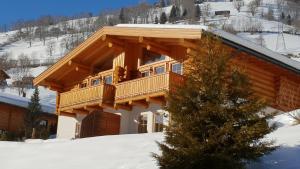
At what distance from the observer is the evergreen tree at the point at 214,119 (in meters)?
11.0

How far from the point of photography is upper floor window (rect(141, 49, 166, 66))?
24391 millimetres

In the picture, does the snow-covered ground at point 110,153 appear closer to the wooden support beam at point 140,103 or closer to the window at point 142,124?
the wooden support beam at point 140,103

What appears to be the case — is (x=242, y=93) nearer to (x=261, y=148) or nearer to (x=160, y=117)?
(x=261, y=148)

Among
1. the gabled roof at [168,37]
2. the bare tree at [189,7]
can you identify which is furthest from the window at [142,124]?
the bare tree at [189,7]

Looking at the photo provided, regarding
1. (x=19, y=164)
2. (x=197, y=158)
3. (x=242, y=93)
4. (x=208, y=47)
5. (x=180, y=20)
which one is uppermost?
(x=180, y=20)

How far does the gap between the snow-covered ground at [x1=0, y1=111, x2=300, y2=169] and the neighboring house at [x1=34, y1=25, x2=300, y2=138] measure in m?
3.55

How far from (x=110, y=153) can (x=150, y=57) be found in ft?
31.0

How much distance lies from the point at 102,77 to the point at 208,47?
1614 centimetres

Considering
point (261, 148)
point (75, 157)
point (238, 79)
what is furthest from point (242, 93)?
point (75, 157)

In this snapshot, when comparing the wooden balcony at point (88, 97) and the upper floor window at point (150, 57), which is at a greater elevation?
the upper floor window at point (150, 57)

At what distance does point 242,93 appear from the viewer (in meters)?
11.6

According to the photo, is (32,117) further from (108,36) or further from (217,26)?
Answer: (217,26)

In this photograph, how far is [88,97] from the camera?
25750mm

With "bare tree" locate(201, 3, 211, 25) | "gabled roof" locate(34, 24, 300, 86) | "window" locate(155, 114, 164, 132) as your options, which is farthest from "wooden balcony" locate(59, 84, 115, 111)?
"bare tree" locate(201, 3, 211, 25)
